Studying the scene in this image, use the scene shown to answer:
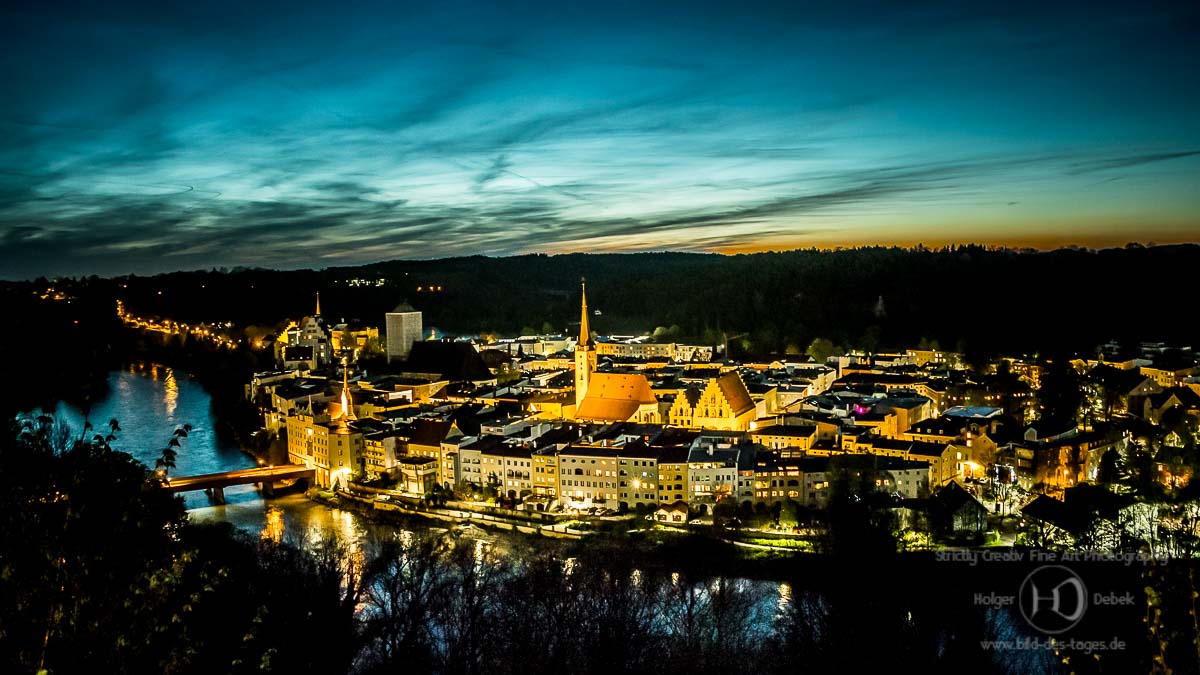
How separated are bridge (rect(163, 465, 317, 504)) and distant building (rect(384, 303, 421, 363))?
13188 millimetres

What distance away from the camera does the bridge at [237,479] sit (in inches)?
519

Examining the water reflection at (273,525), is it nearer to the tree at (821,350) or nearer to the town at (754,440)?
the town at (754,440)

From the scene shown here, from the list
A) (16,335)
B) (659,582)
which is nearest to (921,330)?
(659,582)

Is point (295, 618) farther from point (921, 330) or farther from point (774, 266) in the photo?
point (774, 266)

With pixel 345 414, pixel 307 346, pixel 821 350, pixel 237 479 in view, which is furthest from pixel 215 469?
pixel 821 350

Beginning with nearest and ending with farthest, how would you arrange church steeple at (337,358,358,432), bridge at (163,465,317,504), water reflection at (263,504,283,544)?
water reflection at (263,504,283,544) → bridge at (163,465,317,504) → church steeple at (337,358,358,432)

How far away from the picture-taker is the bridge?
519 inches

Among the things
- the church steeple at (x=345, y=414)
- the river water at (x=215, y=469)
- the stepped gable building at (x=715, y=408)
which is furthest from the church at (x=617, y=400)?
the river water at (x=215, y=469)

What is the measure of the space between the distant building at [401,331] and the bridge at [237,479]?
519 inches

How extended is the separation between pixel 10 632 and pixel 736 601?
7.48 meters

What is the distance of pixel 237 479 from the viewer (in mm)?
14039

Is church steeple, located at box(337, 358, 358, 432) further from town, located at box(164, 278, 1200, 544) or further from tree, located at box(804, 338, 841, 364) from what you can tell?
tree, located at box(804, 338, 841, 364)

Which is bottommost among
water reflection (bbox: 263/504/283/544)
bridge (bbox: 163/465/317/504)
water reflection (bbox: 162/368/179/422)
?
water reflection (bbox: 263/504/283/544)

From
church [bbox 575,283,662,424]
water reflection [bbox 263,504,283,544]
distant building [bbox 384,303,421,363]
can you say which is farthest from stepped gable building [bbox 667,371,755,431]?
distant building [bbox 384,303,421,363]
